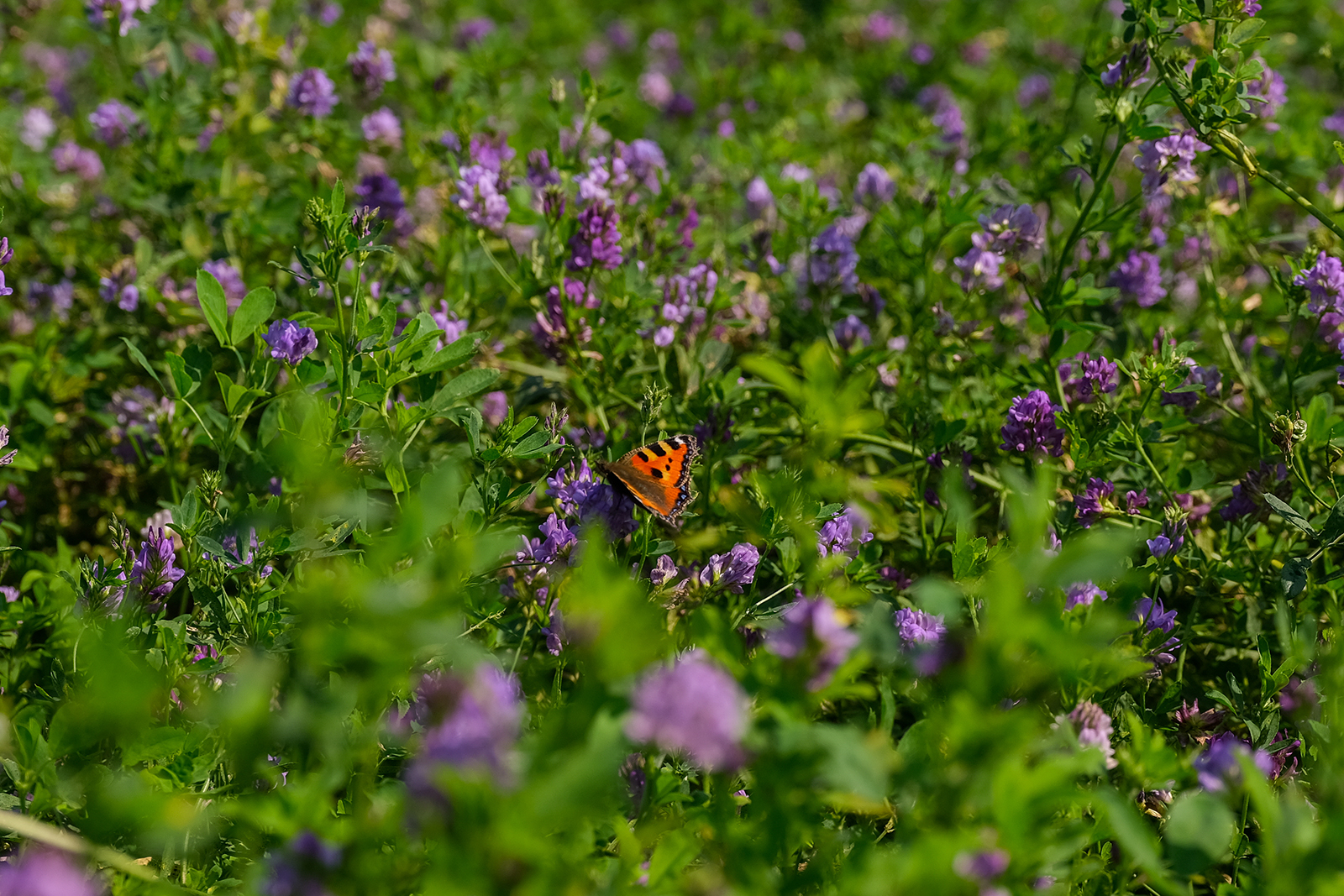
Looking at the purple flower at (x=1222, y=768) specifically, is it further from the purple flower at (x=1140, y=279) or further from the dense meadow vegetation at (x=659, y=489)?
the purple flower at (x=1140, y=279)

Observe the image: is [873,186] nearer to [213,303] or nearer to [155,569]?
[213,303]

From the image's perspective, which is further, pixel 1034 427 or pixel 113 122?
pixel 113 122

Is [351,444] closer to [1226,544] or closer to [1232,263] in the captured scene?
[1226,544]

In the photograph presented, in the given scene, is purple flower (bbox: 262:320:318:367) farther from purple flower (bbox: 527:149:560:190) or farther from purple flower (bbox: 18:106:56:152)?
purple flower (bbox: 18:106:56:152)

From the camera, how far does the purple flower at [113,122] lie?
3.87 m

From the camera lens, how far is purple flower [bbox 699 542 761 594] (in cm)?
218

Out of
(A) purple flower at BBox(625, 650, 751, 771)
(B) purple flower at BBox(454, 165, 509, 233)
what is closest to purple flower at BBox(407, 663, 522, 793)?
(A) purple flower at BBox(625, 650, 751, 771)

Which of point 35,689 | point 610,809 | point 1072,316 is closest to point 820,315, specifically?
point 1072,316

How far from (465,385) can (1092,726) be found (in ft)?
4.90

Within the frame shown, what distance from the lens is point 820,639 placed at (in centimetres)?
133

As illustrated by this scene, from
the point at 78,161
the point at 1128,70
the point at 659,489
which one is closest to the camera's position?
the point at 659,489

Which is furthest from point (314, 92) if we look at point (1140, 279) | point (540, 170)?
point (1140, 279)

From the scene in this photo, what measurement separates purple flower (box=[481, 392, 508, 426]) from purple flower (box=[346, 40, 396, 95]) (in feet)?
5.07

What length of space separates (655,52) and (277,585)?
210 inches
